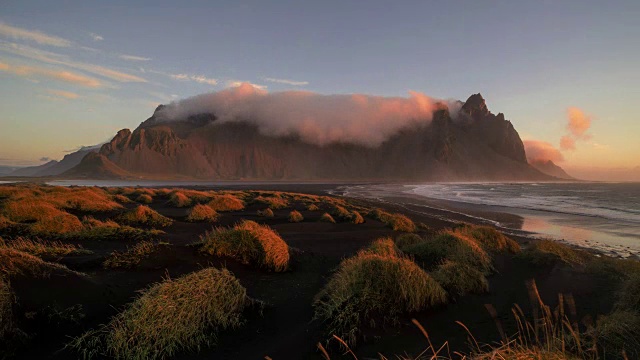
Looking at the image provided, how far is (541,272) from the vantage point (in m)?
12.2

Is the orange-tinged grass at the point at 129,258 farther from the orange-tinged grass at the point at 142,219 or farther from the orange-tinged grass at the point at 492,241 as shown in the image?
the orange-tinged grass at the point at 492,241

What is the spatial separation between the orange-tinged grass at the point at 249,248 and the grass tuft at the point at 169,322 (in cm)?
360

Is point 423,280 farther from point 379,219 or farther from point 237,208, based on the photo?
point 237,208

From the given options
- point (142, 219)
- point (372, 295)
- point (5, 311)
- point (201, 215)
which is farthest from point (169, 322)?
point (201, 215)

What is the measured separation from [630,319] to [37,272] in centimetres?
1261

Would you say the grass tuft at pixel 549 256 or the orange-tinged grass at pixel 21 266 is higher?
the orange-tinged grass at pixel 21 266

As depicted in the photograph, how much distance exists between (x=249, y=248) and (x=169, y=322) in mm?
5068

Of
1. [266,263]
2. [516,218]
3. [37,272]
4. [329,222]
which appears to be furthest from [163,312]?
[516,218]

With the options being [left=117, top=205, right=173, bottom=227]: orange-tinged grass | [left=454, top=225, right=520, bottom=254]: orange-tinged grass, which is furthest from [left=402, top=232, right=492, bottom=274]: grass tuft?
[left=117, top=205, right=173, bottom=227]: orange-tinged grass

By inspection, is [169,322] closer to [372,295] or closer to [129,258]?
[372,295]

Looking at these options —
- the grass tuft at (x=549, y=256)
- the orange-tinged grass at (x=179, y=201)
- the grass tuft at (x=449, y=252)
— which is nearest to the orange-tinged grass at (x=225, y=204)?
the orange-tinged grass at (x=179, y=201)

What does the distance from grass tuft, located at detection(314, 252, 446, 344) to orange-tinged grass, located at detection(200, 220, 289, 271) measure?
10.3 feet

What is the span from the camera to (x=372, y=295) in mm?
7633

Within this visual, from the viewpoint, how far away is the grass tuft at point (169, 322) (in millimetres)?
5785
